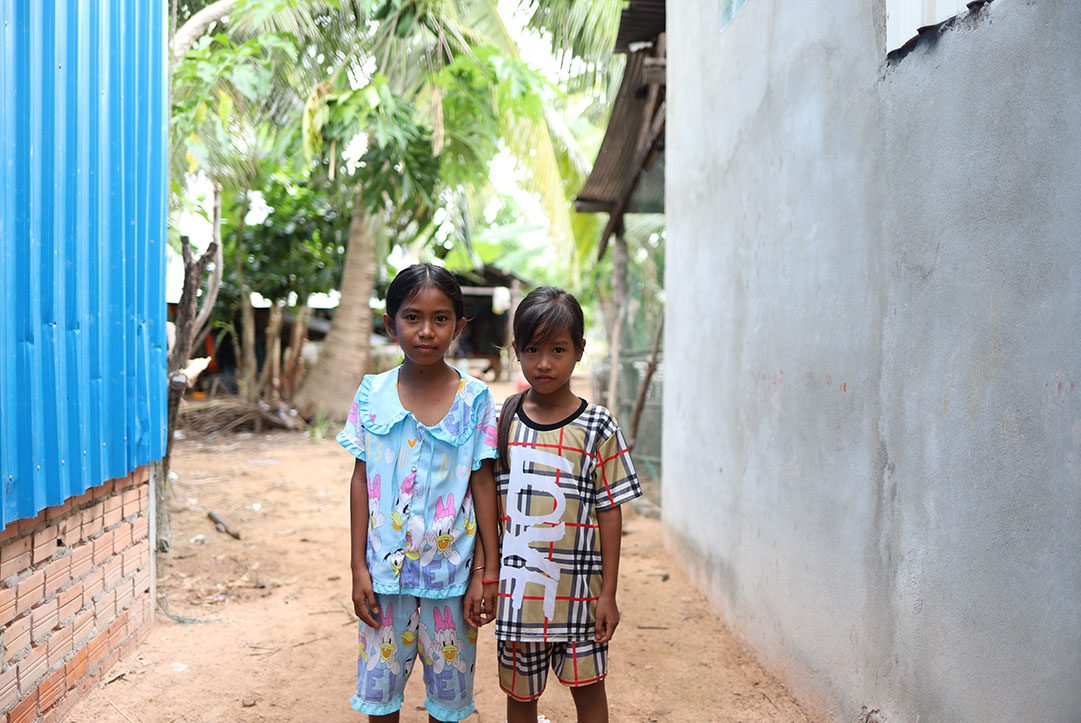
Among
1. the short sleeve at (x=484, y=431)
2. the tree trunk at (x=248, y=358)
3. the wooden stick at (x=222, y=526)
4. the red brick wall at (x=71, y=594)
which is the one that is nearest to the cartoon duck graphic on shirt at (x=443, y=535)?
the short sleeve at (x=484, y=431)

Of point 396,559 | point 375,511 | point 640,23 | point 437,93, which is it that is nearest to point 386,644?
point 396,559

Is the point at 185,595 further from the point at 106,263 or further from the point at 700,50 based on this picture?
the point at 700,50

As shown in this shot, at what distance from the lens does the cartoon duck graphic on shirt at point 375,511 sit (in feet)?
6.97

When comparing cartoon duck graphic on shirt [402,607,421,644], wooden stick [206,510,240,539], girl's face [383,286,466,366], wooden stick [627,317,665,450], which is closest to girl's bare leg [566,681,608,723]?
cartoon duck graphic on shirt [402,607,421,644]

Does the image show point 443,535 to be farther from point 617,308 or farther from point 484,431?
Result: point 617,308

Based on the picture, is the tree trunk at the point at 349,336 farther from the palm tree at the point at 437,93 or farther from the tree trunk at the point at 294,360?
the tree trunk at the point at 294,360

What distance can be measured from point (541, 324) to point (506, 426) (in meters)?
0.30

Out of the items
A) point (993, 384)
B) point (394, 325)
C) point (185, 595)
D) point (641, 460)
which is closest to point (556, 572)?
point (394, 325)

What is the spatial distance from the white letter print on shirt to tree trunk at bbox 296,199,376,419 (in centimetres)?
951

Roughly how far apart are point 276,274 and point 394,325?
10091mm

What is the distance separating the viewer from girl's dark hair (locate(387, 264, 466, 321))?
2152mm

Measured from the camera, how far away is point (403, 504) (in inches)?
82.9

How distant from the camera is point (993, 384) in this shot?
74.3 inches

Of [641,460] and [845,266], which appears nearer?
[845,266]
